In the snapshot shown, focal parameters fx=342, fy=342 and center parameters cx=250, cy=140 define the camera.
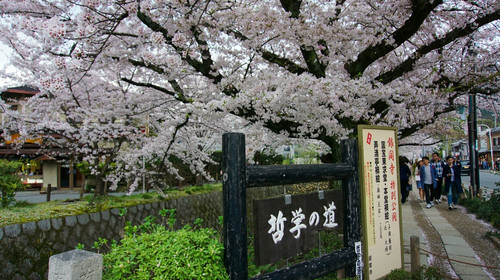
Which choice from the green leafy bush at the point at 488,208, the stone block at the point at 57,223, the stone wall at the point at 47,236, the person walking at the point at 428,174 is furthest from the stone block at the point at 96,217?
the person walking at the point at 428,174

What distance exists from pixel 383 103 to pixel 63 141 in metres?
10.2

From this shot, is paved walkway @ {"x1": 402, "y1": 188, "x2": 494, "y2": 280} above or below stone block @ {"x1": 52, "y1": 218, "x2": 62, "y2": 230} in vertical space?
below

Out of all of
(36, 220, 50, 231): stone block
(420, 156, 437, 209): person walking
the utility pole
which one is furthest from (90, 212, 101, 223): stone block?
the utility pole

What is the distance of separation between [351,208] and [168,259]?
8.29 feet

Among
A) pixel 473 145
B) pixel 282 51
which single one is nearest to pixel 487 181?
pixel 473 145

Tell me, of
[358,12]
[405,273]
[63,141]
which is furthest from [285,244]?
[63,141]

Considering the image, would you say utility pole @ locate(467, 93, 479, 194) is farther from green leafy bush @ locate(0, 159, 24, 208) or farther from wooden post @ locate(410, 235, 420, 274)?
green leafy bush @ locate(0, 159, 24, 208)

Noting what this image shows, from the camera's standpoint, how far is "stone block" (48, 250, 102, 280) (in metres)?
2.56

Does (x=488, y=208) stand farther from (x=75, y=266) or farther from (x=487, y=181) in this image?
(x=487, y=181)

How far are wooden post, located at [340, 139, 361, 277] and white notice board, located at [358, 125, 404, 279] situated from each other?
108 mm

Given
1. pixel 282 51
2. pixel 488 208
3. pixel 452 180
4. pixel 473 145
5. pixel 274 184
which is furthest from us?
pixel 473 145

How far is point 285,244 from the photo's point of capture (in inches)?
146

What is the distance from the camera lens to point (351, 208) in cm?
451

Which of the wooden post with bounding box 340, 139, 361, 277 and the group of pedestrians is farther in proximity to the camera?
the group of pedestrians
